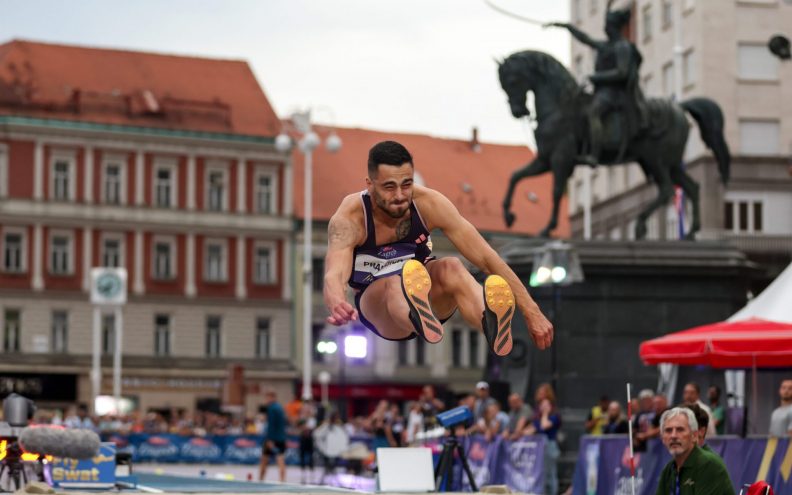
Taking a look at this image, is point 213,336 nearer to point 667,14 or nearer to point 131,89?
point 131,89

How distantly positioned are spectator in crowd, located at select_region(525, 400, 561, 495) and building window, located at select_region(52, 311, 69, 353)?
2173 inches

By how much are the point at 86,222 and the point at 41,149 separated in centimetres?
386

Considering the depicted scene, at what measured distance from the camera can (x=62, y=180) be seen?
258ft

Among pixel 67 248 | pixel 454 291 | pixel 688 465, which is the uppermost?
pixel 67 248

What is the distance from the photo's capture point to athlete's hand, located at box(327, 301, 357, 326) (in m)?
10.8

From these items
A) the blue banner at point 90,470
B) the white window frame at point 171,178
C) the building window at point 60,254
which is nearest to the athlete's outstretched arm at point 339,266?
the blue banner at point 90,470

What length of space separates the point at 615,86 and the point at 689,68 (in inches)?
1610

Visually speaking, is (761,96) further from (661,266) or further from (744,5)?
(661,266)

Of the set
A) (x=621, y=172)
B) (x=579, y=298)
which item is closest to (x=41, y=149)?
(x=621, y=172)

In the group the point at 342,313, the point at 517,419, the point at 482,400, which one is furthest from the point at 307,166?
the point at 342,313

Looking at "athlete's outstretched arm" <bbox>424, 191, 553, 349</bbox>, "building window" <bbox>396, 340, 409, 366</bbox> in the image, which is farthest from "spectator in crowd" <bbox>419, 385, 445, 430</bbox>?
"building window" <bbox>396, 340, 409, 366</bbox>

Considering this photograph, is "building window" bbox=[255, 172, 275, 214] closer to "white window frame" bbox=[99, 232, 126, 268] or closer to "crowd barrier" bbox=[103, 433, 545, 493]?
"white window frame" bbox=[99, 232, 126, 268]

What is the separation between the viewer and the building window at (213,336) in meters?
82.0

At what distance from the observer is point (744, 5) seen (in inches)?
2849
